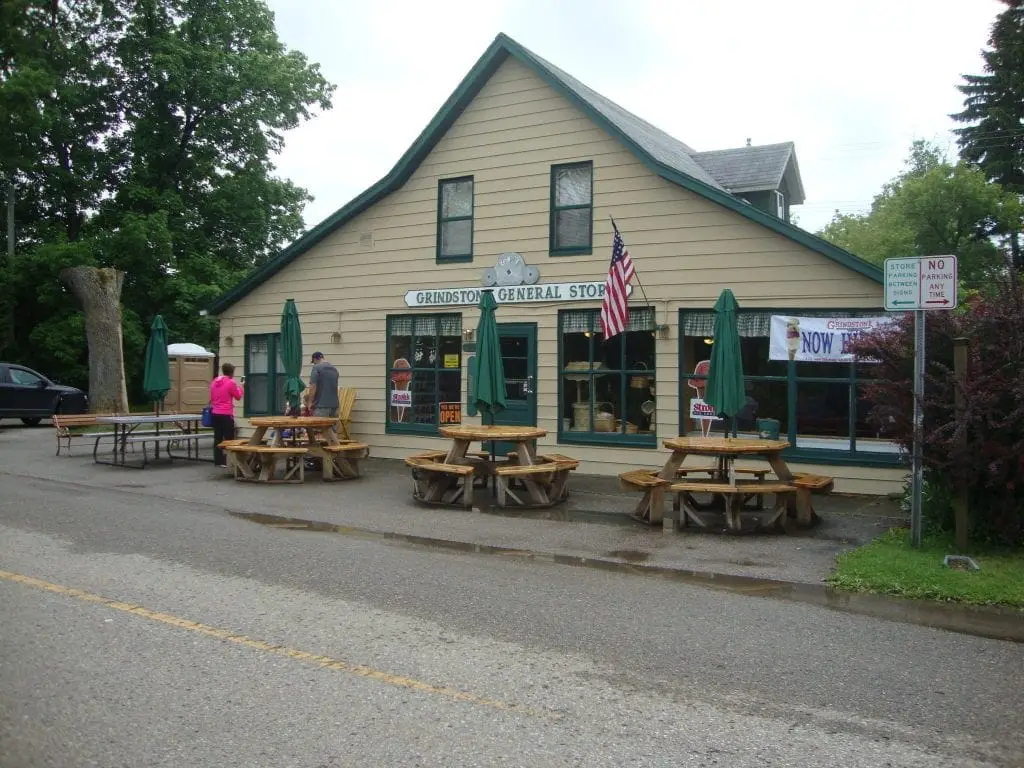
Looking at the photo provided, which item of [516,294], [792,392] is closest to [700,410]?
[792,392]

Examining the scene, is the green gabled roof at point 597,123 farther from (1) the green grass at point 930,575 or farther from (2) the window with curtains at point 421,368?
(1) the green grass at point 930,575

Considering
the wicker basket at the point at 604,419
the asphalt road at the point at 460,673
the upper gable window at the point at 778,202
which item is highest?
the upper gable window at the point at 778,202

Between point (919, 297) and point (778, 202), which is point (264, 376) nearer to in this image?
point (778, 202)

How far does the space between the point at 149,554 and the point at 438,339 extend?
26.5 feet

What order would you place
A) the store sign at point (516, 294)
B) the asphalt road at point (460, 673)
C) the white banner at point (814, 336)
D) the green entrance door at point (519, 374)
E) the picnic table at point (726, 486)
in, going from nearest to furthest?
the asphalt road at point (460, 673), the picnic table at point (726, 486), the white banner at point (814, 336), the store sign at point (516, 294), the green entrance door at point (519, 374)

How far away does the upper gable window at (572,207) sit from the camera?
14086mm

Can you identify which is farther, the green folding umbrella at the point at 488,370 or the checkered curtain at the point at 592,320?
the checkered curtain at the point at 592,320

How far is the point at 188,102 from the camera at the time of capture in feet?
109

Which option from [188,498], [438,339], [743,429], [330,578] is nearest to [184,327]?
[438,339]

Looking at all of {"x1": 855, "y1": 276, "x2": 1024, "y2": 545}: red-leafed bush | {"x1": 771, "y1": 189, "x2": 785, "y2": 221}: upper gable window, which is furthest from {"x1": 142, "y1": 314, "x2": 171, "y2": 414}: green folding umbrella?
{"x1": 855, "y1": 276, "x2": 1024, "y2": 545}: red-leafed bush

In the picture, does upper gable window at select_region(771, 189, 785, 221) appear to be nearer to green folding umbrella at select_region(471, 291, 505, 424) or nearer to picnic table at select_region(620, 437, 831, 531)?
green folding umbrella at select_region(471, 291, 505, 424)

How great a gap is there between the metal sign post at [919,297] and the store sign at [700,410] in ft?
15.9

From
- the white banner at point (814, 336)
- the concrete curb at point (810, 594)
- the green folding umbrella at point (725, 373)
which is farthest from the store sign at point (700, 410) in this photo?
the concrete curb at point (810, 594)

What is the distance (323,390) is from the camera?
14.2 meters
